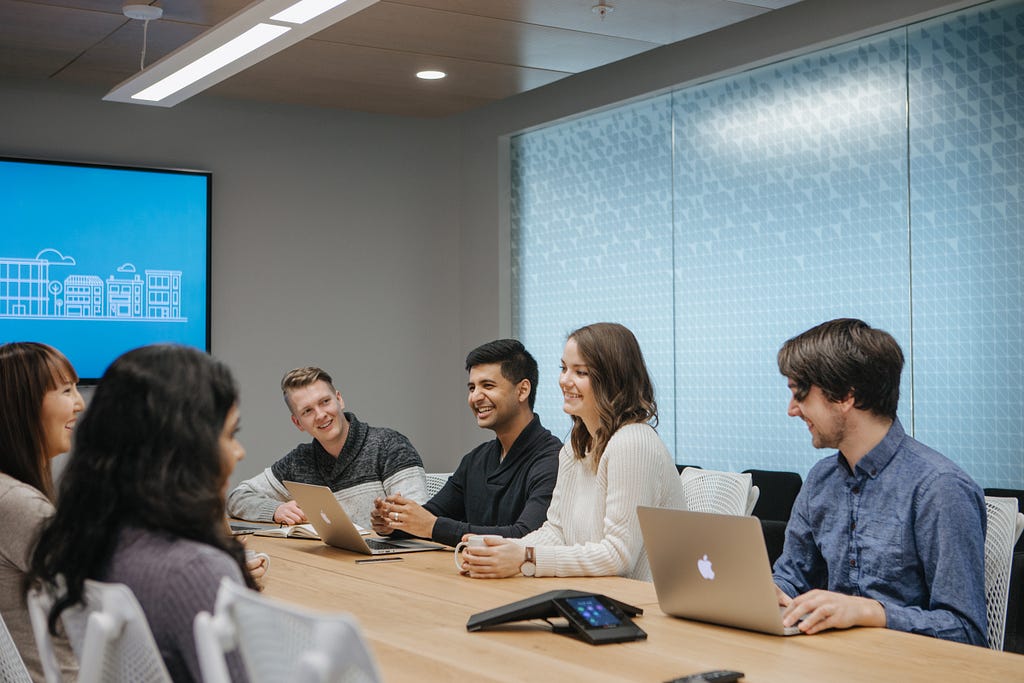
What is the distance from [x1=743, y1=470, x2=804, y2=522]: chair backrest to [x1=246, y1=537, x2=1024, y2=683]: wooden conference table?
226 centimetres

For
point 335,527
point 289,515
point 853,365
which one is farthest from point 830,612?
point 289,515

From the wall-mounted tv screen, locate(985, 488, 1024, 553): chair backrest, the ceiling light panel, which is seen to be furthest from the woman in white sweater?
the wall-mounted tv screen

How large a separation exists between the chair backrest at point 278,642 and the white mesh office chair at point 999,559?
1.72 m

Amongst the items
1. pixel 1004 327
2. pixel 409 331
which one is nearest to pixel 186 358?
pixel 1004 327

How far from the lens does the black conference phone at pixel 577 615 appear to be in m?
2.19

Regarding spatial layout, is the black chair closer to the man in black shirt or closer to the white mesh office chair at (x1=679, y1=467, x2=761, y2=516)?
the white mesh office chair at (x1=679, y1=467, x2=761, y2=516)

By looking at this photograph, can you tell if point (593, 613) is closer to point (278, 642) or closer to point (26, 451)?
point (278, 642)

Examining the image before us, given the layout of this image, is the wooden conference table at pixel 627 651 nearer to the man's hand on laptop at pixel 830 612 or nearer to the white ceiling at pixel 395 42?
the man's hand on laptop at pixel 830 612

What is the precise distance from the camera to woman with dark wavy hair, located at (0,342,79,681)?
231 centimetres

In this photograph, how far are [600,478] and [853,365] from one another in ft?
2.89

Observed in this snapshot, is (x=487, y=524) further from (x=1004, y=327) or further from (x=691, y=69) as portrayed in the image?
(x=691, y=69)

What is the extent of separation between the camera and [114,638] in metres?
1.52

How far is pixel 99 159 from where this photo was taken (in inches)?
248

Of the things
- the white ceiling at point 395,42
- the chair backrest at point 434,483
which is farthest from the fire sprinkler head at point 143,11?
the chair backrest at point 434,483
